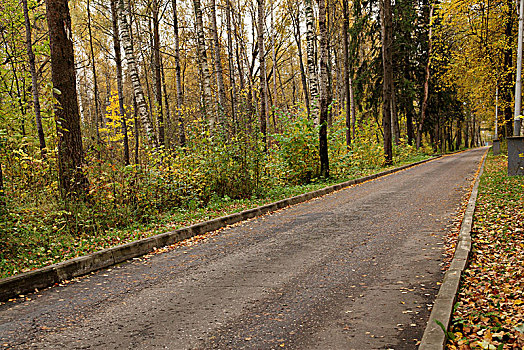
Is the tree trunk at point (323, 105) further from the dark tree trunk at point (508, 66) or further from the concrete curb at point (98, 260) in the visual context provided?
the dark tree trunk at point (508, 66)

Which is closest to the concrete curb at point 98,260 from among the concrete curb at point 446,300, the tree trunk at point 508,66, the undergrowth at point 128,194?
the undergrowth at point 128,194

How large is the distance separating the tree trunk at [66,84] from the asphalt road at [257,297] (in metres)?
3.02

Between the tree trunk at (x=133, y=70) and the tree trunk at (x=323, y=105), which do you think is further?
the tree trunk at (x=323, y=105)

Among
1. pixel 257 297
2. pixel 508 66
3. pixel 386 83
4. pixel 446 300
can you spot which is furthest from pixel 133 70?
pixel 508 66

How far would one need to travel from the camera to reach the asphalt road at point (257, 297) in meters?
3.64

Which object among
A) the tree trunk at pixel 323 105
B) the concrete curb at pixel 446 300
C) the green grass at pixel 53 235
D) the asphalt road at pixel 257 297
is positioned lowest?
the asphalt road at pixel 257 297

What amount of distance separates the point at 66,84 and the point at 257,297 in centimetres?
666

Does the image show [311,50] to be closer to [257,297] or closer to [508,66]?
[257,297]

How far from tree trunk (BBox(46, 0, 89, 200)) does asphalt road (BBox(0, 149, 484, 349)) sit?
119 inches

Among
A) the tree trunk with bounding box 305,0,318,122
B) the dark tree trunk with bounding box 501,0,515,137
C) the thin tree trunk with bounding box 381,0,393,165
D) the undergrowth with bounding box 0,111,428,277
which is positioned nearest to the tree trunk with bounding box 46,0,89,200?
the undergrowth with bounding box 0,111,428,277

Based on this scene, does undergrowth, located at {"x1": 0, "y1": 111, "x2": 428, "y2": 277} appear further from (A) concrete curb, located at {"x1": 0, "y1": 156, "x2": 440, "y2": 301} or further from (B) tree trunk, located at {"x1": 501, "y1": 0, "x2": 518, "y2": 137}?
(B) tree trunk, located at {"x1": 501, "y1": 0, "x2": 518, "y2": 137}

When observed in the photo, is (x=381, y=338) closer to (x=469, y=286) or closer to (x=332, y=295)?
(x=332, y=295)

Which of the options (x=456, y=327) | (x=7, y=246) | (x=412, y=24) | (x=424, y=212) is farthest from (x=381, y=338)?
(x=412, y=24)

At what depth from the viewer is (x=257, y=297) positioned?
459 cm
